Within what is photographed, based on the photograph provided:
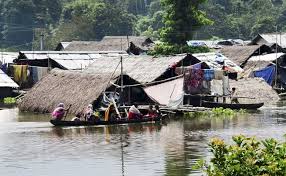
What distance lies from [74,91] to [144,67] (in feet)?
16.3

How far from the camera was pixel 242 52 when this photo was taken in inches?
1908

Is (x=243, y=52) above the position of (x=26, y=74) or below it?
above

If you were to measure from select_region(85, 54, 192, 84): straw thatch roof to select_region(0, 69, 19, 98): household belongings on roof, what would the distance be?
4628 millimetres

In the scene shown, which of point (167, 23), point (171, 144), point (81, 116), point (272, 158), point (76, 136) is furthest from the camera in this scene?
point (167, 23)

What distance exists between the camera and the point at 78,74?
3494cm

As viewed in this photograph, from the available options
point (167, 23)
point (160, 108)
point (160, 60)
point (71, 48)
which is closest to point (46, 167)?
point (160, 108)

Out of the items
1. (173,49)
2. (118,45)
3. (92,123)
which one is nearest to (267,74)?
(173,49)

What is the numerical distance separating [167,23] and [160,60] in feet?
31.3

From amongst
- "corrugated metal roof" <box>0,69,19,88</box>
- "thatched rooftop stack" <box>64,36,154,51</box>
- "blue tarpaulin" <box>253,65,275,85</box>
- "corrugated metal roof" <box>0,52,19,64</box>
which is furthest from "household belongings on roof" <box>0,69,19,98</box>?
"thatched rooftop stack" <box>64,36,154,51</box>

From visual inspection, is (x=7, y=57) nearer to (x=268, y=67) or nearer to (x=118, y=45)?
(x=118, y=45)

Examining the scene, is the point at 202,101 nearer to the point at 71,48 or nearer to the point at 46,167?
the point at 46,167

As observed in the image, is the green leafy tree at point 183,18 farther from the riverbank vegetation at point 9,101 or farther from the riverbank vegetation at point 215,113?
the riverbank vegetation at point 215,113

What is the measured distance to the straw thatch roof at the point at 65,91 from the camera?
3173cm

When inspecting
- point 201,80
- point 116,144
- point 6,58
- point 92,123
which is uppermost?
point 6,58
